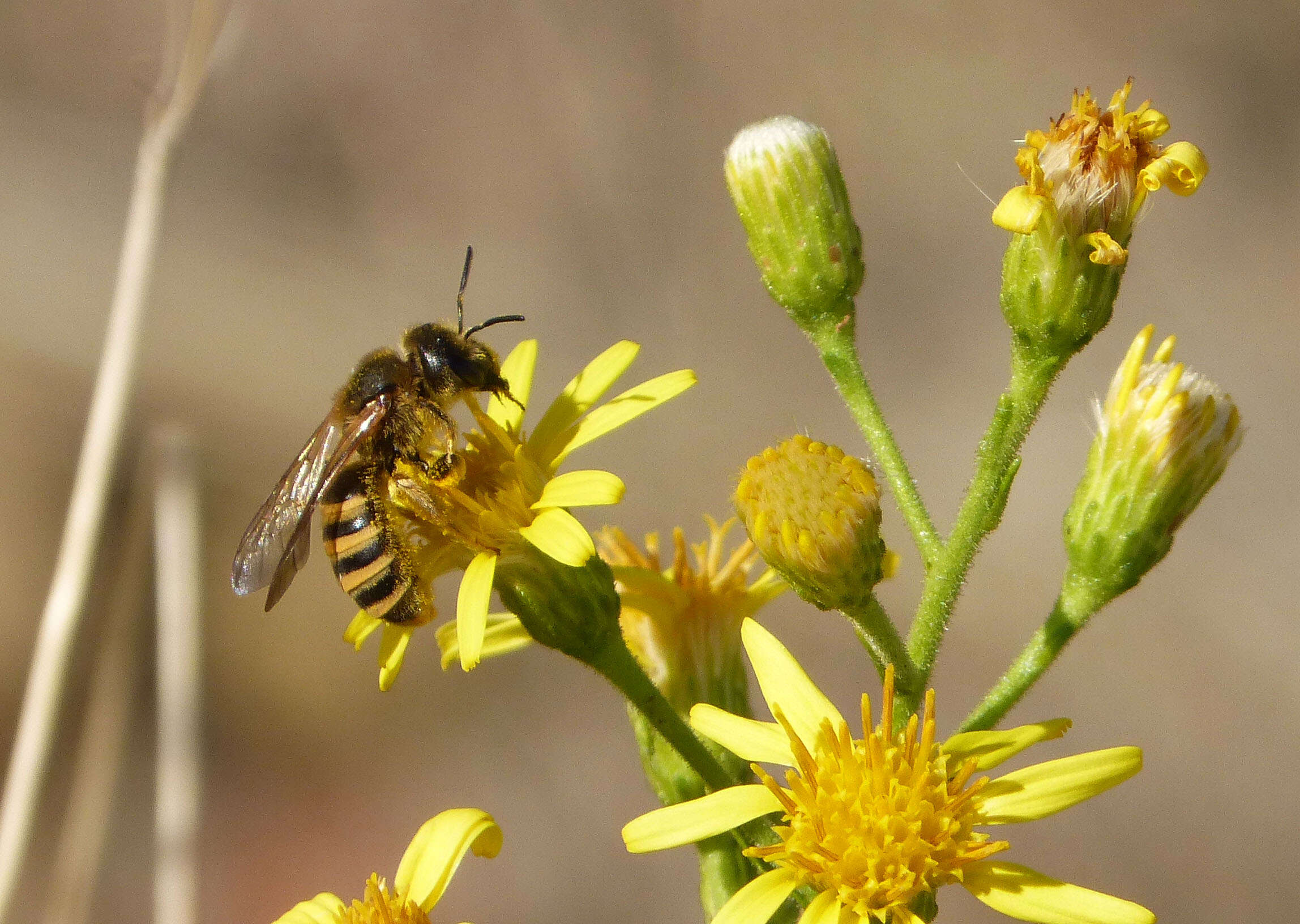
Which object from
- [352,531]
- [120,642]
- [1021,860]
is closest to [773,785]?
[352,531]

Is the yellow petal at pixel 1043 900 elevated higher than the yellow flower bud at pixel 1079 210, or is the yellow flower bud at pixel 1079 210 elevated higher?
the yellow flower bud at pixel 1079 210

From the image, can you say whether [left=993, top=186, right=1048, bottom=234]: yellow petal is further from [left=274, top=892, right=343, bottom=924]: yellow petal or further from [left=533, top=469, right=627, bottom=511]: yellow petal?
[left=274, top=892, right=343, bottom=924]: yellow petal

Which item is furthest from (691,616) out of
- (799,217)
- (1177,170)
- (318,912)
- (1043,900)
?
(1177,170)

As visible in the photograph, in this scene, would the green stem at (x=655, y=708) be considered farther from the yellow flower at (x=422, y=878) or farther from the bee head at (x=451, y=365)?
the bee head at (x=451, y=365)

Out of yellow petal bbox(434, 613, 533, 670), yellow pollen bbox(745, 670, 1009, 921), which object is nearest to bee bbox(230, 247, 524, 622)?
yellow petal bbox(434, 613, 533, 670)

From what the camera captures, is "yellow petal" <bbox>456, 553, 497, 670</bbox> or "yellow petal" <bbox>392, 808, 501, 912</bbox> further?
"yellow petal" <bbox>392, 808, 501, 912</bbox>

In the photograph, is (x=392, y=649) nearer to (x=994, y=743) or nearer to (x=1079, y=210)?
(x=994, y=743)

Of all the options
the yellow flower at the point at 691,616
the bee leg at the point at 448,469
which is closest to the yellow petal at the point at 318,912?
the yellow flower at the point at 691,616
